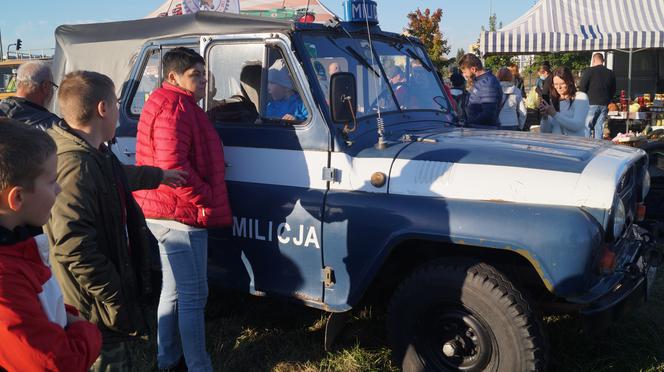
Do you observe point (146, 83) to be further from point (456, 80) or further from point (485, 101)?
point (456, 80)

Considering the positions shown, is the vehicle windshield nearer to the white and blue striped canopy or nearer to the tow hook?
the tow hook

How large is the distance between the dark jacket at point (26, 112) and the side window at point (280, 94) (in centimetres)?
134

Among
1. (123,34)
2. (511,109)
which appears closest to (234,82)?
(123,34)

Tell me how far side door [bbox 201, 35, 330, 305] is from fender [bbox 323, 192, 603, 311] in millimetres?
138

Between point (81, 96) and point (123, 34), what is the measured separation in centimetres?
199

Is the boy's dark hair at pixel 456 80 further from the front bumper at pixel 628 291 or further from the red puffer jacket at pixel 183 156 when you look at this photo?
the red puffer jacket at pixel 183 156

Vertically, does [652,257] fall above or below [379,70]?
below

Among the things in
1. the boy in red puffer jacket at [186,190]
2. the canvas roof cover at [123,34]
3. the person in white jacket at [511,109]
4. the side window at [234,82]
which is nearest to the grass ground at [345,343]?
the boy in red puffer jacket at [186,190]

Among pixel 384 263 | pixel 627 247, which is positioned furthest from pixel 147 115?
pixel 627 247

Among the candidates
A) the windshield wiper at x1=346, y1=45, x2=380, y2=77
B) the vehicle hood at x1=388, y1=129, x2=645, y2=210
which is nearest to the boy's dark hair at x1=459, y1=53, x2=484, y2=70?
the windshield wiper at x1=346, y1=45, x2=380, y2=77

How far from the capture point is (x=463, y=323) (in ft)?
10.2

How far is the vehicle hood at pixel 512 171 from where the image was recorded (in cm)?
286

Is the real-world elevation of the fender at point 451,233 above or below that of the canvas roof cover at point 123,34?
below

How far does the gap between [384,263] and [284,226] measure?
1.93 feet
